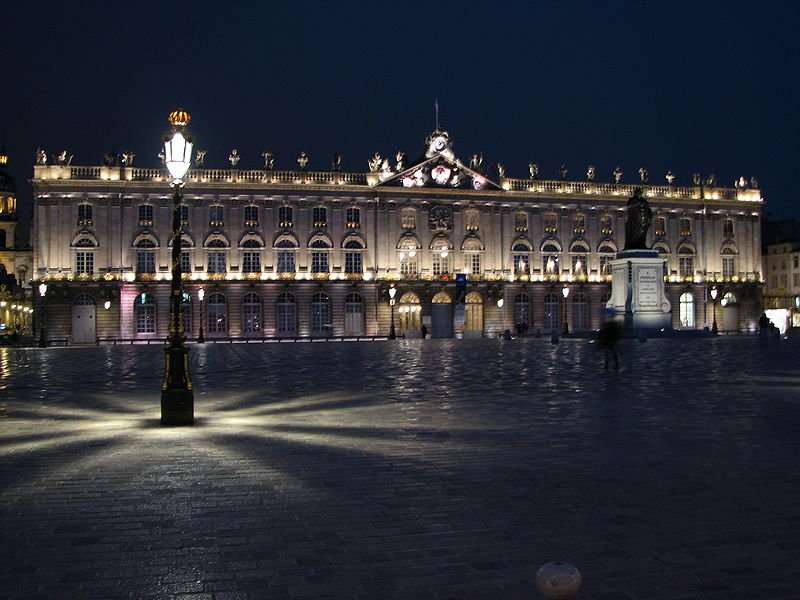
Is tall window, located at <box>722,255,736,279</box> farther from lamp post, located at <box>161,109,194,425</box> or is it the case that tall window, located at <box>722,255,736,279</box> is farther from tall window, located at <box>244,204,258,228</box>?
lamp post, located at <box>161,109,194,425</box>

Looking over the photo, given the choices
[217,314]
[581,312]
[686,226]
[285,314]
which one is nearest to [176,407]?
[217,314]

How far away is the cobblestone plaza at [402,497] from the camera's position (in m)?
5.14

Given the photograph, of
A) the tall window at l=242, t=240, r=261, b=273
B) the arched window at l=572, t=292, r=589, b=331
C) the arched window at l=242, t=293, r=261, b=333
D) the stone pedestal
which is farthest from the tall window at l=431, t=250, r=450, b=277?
the stone pedestal

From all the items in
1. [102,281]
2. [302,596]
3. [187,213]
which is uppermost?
[187,213]

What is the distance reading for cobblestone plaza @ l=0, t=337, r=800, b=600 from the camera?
202 inches

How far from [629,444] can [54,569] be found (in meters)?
6.70

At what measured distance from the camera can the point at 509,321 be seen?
65625mm

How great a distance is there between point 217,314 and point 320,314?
7.67 meters

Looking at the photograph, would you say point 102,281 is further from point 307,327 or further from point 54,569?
point 54,569

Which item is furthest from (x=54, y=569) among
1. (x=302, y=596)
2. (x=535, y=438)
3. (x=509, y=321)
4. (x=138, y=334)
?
(x=509, y=321)

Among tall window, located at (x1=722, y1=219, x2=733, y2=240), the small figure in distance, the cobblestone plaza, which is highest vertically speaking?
tall window, located at (x1=722, y1=219, x2=733, y2=240)

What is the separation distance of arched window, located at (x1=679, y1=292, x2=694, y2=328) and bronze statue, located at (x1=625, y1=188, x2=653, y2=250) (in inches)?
1123

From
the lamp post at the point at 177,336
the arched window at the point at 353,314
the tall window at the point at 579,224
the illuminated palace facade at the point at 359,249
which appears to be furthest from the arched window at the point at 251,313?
the lamp post at the point at 177,336

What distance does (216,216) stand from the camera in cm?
6119
